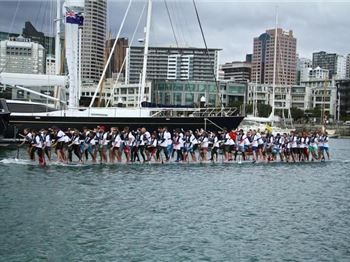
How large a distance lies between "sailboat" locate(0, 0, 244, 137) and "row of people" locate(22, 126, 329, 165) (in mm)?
12462

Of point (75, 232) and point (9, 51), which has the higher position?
point (9, 51)

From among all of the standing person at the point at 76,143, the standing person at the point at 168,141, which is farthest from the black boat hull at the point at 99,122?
the standing person at the point at 76,143

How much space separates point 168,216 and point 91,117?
31.9m

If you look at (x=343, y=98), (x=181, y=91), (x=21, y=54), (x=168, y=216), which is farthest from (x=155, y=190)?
(x=343, y=98)

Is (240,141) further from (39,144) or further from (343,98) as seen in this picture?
(343,98)

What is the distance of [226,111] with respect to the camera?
2286 inches

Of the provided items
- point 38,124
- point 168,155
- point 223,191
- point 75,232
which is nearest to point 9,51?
point 38,124

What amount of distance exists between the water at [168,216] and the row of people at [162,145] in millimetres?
2556

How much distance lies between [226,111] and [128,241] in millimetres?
44511

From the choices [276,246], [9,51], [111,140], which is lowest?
[276,246]

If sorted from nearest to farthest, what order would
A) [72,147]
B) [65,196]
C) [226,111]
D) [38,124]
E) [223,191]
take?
[65,196], [223,191], [72,147], [38,124], [226,111]

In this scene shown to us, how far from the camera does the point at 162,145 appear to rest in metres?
33.5

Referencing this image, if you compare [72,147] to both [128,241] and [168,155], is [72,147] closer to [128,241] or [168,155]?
[168,155]

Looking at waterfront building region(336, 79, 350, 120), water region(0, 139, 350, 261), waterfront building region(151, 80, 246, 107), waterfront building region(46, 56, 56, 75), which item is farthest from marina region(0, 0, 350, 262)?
waterfront building region(336, 79, 350, 120)
